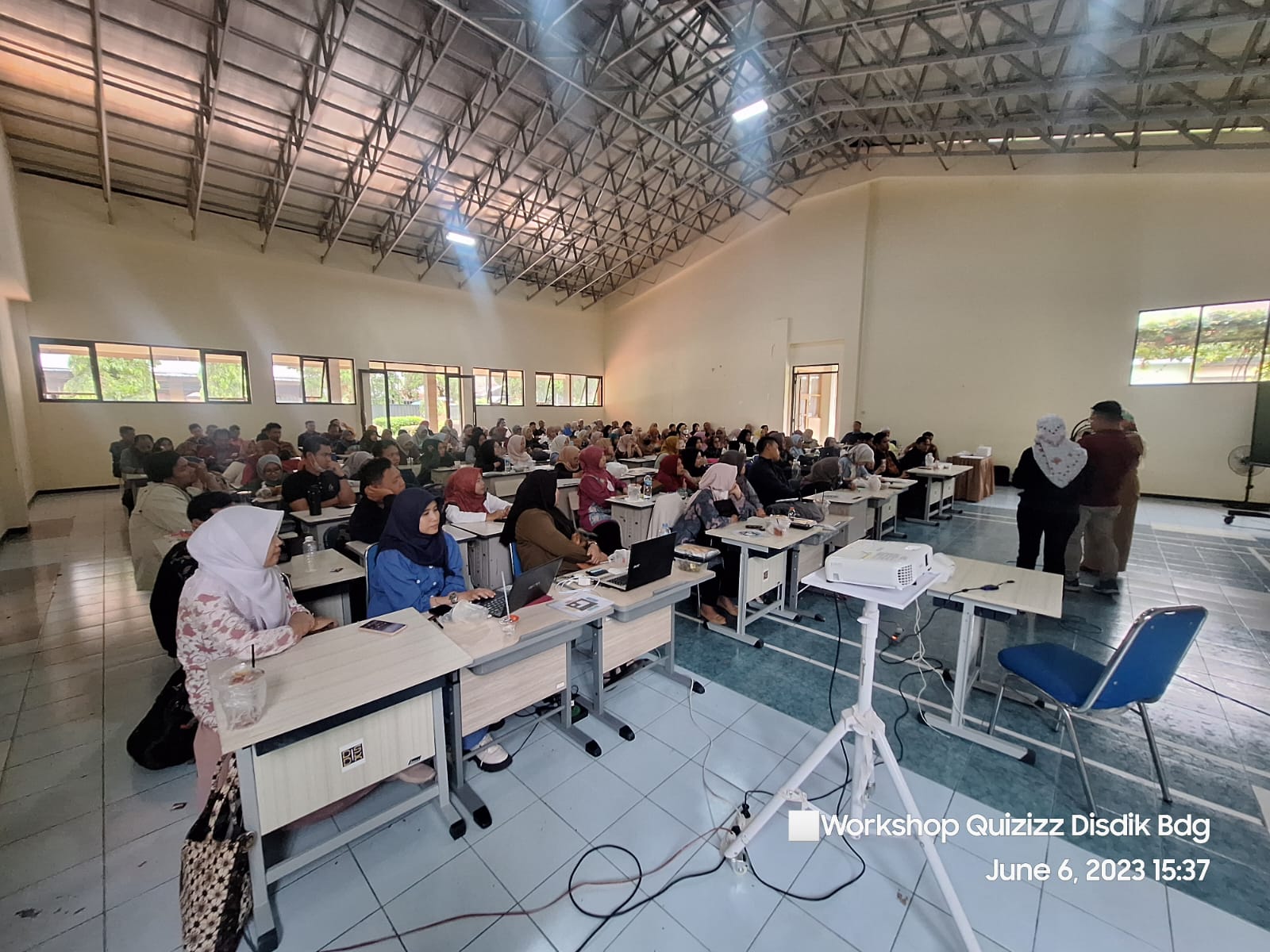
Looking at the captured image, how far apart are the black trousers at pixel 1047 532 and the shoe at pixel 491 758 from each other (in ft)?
13.7

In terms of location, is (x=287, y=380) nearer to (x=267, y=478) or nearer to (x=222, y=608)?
(x=267, y=478)

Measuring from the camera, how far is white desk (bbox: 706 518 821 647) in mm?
3516

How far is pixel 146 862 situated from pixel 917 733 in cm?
341

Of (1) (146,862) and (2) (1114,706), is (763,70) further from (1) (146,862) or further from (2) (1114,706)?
(1) (146,862)

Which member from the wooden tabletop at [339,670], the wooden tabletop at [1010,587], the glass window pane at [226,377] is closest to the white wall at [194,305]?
the glass window pane at [226,377]

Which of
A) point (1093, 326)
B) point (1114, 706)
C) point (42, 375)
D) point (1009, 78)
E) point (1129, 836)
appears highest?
point (1009, 78)

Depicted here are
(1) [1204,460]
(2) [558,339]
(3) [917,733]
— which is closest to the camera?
(3) [917,733]

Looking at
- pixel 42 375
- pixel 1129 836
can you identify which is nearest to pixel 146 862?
pixel 1129 836

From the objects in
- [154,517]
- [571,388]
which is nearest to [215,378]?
[154,517]

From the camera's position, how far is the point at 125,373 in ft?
31.1

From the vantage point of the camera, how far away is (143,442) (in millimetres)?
7320

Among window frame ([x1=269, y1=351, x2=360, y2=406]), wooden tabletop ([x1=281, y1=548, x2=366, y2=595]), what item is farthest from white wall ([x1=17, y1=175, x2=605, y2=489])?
wooden tabletop ([x1=281, y1=548, x2=366, y2=595])

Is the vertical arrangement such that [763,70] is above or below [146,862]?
above

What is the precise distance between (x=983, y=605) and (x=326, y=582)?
350 centimetres
